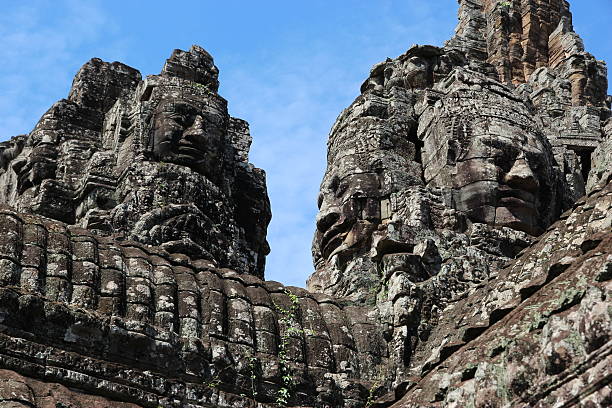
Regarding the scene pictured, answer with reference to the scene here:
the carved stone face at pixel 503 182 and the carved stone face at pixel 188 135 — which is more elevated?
the carved stone face at pixel 188 135

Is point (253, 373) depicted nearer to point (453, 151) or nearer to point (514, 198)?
point (514, 198)

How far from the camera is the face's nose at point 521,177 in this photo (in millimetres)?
19875

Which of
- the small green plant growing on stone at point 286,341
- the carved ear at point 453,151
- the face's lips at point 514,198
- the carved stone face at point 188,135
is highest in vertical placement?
the carved stone face at point 188,135

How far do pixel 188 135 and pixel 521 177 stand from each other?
5.26 meters

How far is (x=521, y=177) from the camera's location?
19859 millimetres

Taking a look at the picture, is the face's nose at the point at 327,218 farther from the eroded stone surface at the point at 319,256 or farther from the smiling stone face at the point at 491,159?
the smiling stone face at the point at 491,159

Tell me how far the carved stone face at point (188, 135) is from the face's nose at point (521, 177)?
182 inches

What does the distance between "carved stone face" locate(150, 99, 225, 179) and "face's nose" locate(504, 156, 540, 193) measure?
4629mm

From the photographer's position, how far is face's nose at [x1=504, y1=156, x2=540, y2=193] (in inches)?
782

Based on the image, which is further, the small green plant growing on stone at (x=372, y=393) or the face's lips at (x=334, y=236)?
the face's lips at (x=334, y=236)

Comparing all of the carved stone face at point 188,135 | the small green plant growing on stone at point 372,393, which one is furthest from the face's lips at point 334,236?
the small green plant growing on stone at point 372,393

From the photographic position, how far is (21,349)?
14.3 metres

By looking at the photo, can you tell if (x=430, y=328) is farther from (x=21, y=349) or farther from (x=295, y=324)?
(x=21, y=349)

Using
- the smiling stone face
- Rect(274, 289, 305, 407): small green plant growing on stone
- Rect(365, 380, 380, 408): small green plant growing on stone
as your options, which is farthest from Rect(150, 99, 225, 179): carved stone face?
Rect(365, 380, 380, 408): small green plant growing on stone
